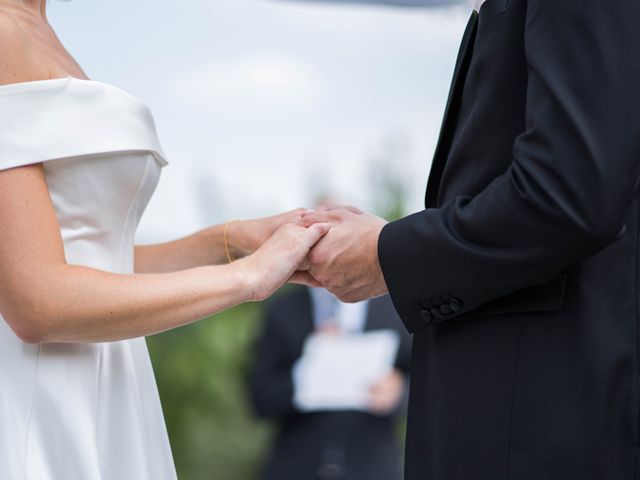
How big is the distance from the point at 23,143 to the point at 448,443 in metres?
1.01

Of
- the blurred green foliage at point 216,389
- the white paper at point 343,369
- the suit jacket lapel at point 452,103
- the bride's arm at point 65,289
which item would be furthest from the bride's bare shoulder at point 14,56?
the blurred green foliage at point 216,389

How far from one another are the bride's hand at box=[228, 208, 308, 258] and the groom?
541mm

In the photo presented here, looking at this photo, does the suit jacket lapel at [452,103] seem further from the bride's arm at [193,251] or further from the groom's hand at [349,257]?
the bride's arm at [193,251]

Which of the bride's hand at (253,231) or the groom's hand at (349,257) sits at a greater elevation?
the groom's hand at (349,257)

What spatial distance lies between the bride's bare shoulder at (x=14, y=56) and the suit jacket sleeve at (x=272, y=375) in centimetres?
361

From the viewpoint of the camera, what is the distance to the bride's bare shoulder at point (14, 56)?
1994mm

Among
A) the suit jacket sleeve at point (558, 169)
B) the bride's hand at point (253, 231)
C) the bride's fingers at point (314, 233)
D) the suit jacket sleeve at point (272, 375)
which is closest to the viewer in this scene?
the suit jacket sleeve at point (558, 169)

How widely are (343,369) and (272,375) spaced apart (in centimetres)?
52

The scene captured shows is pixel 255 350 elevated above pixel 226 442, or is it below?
above

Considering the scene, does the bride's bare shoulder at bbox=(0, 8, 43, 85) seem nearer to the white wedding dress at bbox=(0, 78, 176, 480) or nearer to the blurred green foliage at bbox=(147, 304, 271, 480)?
the white wedding dress at bbox=(0, 78, 176, 480)

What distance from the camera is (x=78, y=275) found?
77.3 inches

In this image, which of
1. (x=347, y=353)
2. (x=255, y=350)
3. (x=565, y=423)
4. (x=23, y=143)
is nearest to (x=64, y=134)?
(x=23, y=143)

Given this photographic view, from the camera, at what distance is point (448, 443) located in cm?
194

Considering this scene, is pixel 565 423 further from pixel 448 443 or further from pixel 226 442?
pixel 226 442
